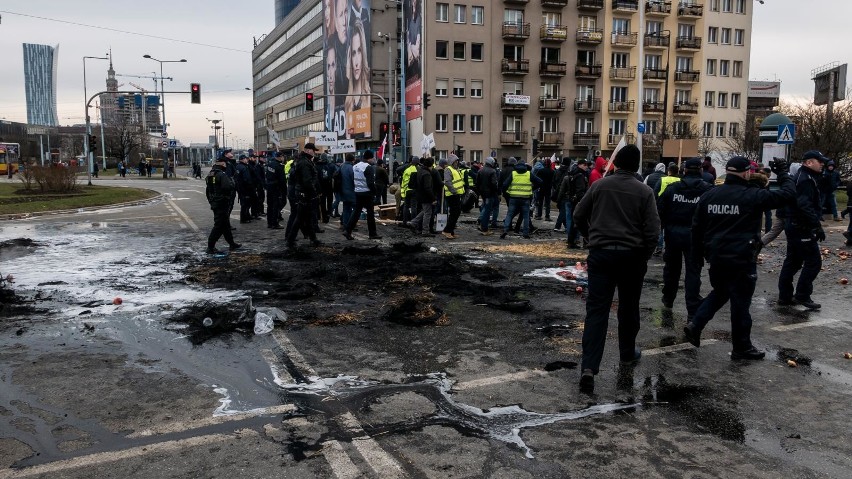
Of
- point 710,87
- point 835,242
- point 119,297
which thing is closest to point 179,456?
point 119,297

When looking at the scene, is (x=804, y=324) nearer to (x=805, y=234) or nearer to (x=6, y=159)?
(x=805, y=234)

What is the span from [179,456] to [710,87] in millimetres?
71470

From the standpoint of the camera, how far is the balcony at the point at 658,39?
208ft

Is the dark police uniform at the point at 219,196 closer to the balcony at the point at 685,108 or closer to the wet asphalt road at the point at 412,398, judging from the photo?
the wet asphalt road at the point at 412,398

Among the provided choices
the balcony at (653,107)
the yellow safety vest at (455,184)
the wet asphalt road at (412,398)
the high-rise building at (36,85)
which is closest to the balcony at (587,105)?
the balcony at (653,107)

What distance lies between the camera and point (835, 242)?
1553cm

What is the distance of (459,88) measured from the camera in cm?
5900

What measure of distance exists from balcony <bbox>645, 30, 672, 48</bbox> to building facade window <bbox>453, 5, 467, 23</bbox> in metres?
18.9

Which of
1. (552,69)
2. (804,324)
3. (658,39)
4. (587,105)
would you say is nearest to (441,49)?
(552,69)

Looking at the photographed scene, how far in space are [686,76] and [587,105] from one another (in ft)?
36.9

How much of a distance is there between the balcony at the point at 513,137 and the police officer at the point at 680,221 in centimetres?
5270

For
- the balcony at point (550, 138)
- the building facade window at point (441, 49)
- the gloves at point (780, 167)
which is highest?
the building facade window at point (441, 49)

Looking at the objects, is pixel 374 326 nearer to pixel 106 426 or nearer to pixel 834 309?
pixel 106 426

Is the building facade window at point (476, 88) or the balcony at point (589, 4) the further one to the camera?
the balcony at point (589, 4)
